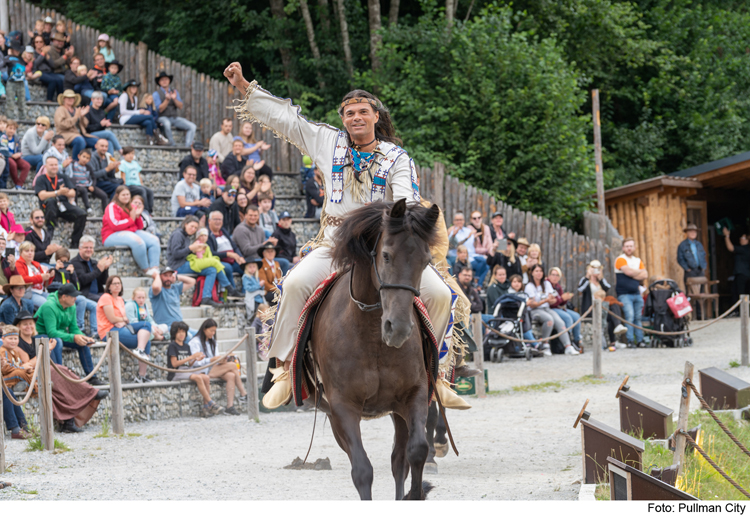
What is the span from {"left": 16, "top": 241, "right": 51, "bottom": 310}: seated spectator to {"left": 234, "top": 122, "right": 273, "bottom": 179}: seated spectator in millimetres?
5439

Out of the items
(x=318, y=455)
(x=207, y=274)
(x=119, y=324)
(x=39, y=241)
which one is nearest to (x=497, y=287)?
(x=207, y=274)

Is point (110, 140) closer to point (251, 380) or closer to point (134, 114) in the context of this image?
point (134, 114)

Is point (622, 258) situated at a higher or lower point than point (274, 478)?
higher

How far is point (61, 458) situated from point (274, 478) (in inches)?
94.1

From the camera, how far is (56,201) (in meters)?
12.6

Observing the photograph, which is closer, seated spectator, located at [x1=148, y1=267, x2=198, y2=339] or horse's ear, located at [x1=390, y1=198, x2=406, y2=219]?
horse's ear, located at [x1=390, y1=198, x2=406, y2=219]

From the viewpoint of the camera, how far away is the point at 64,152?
13.7 m

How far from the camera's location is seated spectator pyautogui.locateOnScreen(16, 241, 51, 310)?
34.1ft

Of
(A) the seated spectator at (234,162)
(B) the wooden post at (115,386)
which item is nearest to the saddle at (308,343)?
(B) the wooden post at (115,386)

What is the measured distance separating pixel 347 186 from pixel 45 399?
4.67 m

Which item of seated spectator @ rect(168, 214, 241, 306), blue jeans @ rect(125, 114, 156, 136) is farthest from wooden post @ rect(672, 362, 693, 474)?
blue jeans @ rect(125, 114, 156, 136)

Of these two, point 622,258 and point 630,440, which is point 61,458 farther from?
point 622,258

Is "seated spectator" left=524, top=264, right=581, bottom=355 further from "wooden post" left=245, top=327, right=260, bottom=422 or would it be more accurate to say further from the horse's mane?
the horse's mane
